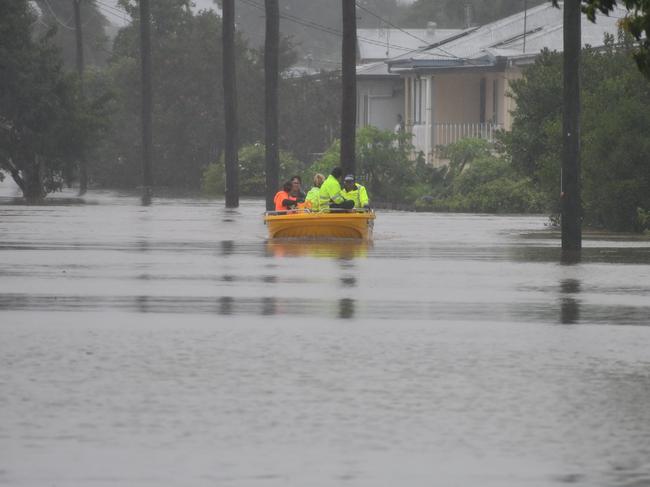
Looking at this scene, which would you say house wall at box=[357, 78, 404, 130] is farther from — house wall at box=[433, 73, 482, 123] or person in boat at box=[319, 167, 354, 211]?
person in boat at box=[319, 167, 354, 211]

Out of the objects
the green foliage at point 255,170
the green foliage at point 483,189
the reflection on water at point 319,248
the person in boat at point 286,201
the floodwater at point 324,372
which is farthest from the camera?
the green foliage at point 255,170

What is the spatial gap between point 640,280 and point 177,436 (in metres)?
14.5

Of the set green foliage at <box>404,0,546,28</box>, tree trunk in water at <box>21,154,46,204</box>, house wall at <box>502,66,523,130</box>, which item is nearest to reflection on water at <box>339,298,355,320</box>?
house wall at <box>502,66,523,130</box>

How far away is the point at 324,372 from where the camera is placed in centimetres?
1423

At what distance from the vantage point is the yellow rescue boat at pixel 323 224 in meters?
33.2

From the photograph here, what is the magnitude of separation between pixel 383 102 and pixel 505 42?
47.1 feet

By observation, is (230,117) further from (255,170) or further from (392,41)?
(392,41)

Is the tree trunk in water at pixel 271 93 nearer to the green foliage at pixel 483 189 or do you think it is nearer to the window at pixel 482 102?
the green foliage at pixel 483 189

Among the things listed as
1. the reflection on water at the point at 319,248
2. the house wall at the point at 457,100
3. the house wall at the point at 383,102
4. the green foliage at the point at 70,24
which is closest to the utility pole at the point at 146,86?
the house wall at the point at 457,100

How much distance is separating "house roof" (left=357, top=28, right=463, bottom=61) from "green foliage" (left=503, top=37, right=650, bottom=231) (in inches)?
1884

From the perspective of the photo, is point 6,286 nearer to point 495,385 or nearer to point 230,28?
point 495,385

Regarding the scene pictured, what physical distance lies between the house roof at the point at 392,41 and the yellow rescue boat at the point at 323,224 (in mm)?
59357

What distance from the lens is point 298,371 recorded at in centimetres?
1428

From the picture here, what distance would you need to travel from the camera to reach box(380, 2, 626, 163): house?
66.9 m
